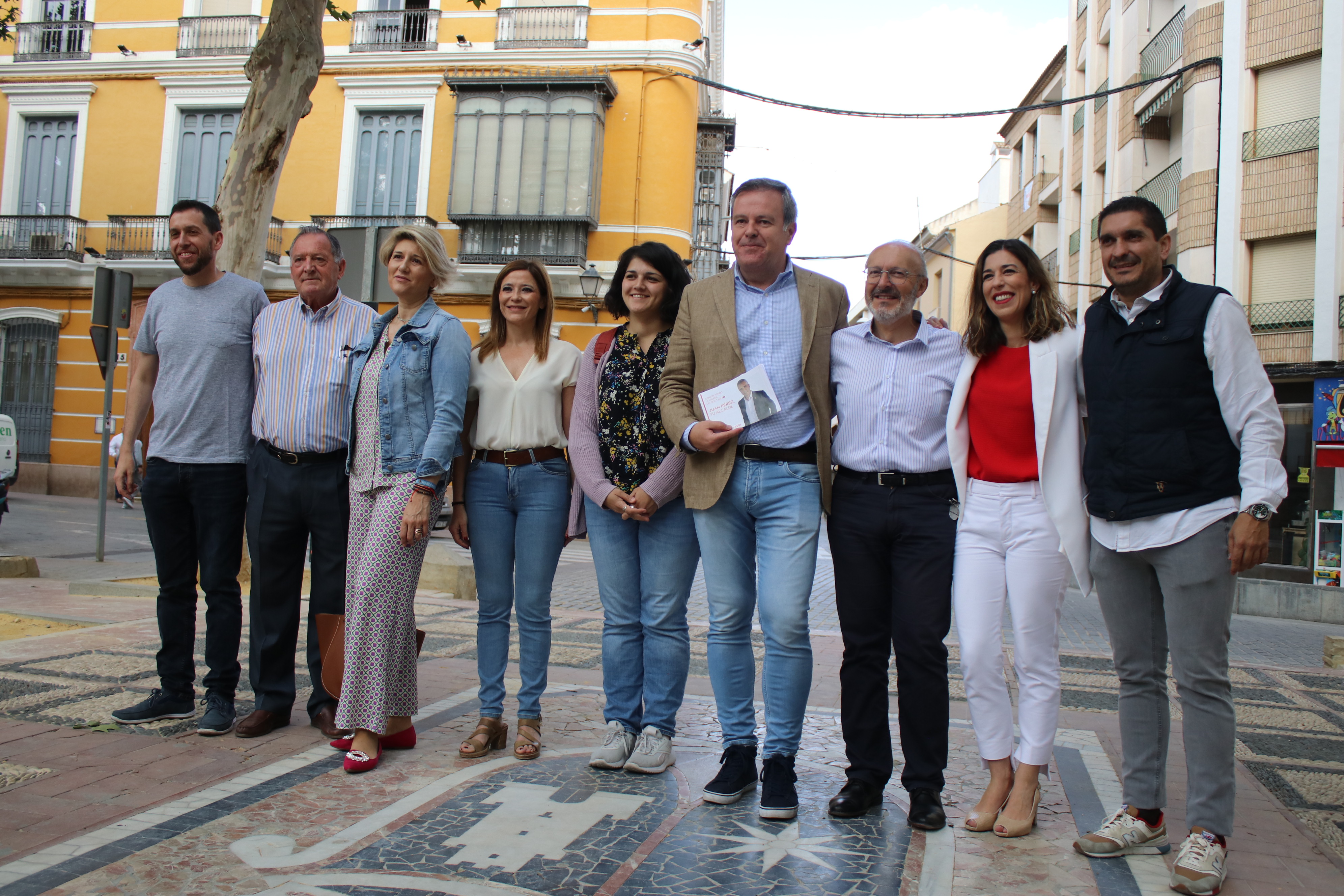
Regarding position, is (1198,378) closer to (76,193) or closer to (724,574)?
(724,574)

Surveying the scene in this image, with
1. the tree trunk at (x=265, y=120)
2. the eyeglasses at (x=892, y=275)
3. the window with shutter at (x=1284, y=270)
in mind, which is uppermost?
the window with shutter at (x=1284, y=270)

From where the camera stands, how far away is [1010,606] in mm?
3523

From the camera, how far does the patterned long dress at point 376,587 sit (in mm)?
4023

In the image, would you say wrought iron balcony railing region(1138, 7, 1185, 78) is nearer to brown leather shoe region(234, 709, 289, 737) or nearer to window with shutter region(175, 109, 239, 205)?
window with shutter region(175, 109, 239, 205)

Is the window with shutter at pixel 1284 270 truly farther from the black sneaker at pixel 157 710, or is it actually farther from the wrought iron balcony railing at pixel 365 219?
the black sneaker at pixel 157 710

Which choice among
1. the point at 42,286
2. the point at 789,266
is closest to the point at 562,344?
the point at 789,266

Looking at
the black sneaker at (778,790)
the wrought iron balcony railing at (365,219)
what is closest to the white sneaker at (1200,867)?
the black sneaker at (778,790)

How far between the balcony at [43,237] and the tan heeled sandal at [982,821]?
24.6 metres

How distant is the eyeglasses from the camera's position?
12.2 ft

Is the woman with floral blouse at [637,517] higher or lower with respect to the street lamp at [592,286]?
lower

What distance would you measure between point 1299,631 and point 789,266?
9705mm

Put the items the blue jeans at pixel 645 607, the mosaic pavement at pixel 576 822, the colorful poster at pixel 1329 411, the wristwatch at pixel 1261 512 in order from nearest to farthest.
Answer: the mosaic pavement at pixel 576 822 → the wristwatch at pixel 1261 512 → the blue jeans at pixel 645 607 → the colorful poster at pixel 1329 411

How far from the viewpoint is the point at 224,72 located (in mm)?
22641

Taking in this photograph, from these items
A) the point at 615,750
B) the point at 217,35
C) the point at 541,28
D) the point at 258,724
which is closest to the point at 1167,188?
the point at 541,28
